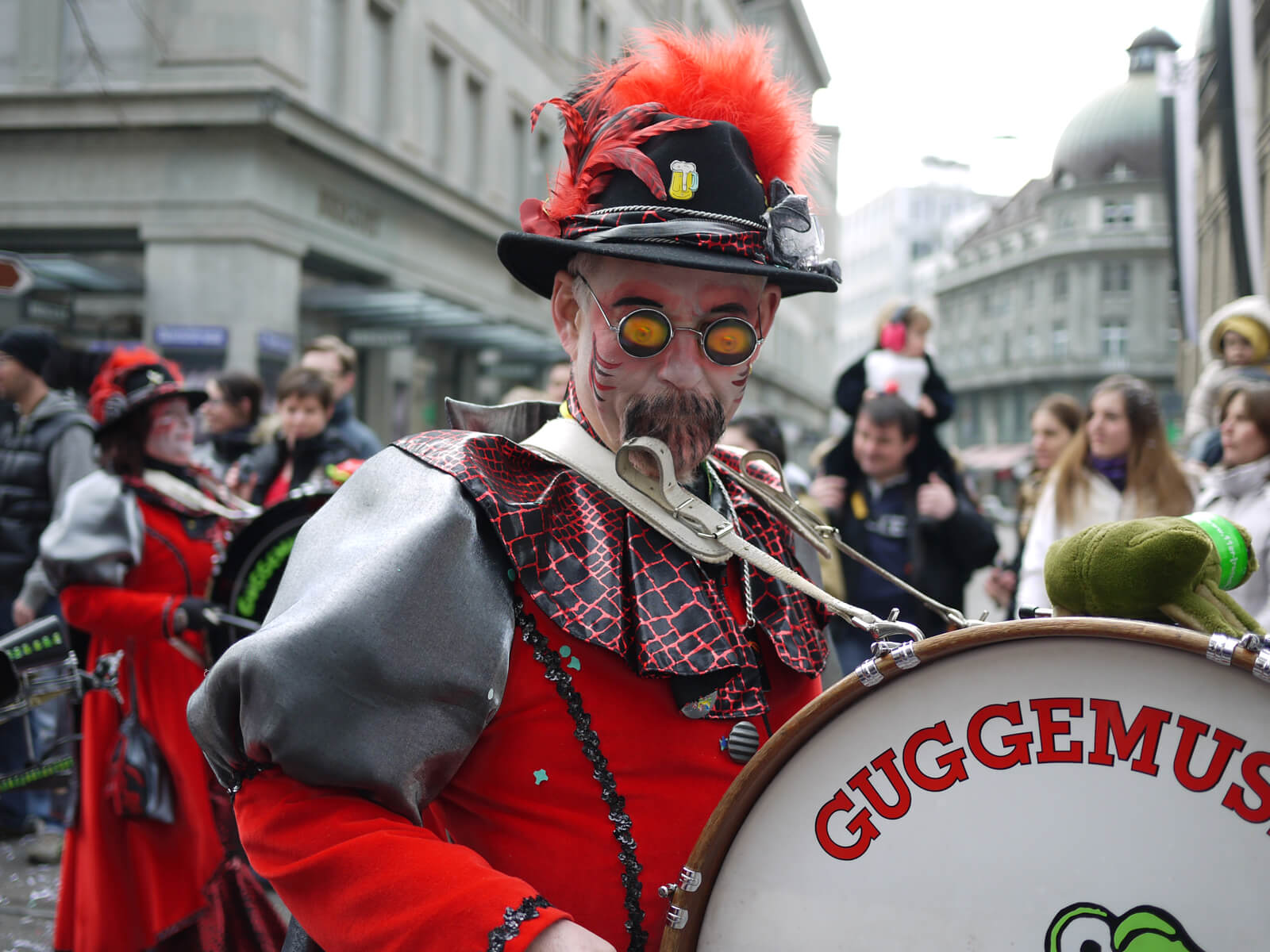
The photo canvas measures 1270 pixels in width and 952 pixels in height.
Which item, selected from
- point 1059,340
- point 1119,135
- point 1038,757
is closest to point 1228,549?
point 1038,757

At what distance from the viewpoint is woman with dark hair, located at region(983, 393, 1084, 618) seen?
586cm

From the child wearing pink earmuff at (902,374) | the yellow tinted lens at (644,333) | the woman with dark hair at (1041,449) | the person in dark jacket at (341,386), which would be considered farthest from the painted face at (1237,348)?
the yellow tinted lens at (644,333)

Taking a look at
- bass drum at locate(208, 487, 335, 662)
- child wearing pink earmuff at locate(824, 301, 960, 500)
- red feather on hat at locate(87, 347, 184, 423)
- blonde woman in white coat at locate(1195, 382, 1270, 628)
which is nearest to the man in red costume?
bass drum at locate(208, 487, 335, 662)

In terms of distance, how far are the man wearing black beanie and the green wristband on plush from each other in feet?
15.7

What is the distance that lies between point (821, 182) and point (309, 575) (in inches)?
46.9

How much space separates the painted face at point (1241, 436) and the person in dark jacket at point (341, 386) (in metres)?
3.55

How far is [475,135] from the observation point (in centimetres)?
1908

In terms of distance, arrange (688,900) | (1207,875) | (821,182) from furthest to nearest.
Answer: (821,182) → (688,900) → (1207,875)

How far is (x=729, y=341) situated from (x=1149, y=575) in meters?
0.58

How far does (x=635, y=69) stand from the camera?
1569 mm

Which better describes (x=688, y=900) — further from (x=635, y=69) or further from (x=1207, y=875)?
(x=635, y=69)

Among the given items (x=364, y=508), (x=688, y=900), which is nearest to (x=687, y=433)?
(x=364, y=508)

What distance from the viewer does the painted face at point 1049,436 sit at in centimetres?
585

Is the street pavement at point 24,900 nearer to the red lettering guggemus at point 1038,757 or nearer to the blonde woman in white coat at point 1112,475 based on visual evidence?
the red lettering guggemus at point 1038,757
